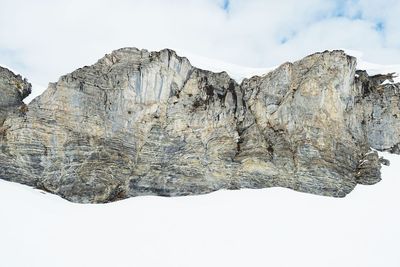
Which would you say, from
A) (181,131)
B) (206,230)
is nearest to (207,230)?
(206,230)

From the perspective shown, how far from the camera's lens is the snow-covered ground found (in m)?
15.8

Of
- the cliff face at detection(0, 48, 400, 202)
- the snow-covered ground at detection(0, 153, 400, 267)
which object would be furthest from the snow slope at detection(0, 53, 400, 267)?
the cliff face at detection(0, 48, 400, 202)

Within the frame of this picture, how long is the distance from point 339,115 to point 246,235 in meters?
11.2

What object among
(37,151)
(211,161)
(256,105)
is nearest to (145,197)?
(211,161)

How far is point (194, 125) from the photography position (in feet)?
79.2

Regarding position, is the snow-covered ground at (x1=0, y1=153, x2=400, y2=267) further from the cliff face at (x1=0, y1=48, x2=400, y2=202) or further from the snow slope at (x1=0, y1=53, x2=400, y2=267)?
the cliff face at (x1=0, y1=48, x2=400, y2=202)

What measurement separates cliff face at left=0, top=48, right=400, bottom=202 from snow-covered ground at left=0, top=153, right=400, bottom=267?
3.53 ft

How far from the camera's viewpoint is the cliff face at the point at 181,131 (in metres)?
22.0

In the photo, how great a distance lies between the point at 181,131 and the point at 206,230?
294 inches

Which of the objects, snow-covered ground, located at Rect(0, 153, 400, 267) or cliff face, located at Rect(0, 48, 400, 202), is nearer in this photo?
snow-covered ground, located at Rect(0, 153, 400, 267)

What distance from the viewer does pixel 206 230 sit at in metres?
18.5

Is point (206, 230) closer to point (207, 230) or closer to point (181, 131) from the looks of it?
point (207, 230)

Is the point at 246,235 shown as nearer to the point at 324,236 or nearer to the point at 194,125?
the point at 324,236

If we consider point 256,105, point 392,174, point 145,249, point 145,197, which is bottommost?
point 145,249
